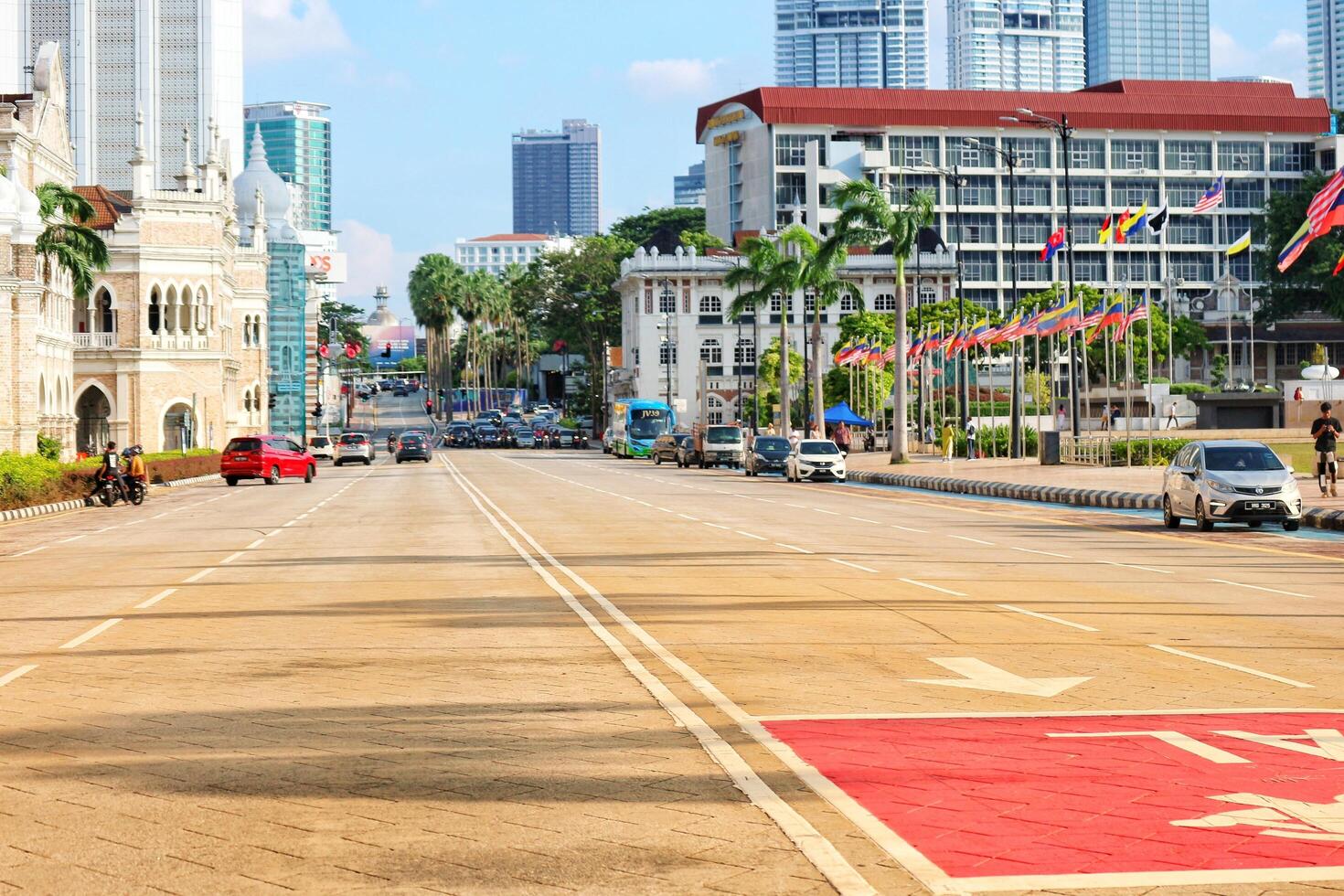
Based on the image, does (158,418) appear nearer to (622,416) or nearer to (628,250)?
(622,416)

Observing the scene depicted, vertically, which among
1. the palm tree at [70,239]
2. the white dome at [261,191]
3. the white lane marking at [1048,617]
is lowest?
the white lane marking at [1048,617]

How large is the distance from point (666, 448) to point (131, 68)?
187 feet

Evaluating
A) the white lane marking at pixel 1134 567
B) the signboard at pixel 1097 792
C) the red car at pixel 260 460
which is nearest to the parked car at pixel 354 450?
the red car at pixel 260 460

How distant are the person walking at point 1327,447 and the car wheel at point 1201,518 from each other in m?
7.08

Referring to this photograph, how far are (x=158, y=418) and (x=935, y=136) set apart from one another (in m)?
79.3

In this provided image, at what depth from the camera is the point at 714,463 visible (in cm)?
7975

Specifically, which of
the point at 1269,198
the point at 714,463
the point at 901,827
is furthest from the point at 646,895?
the point at 1269,198

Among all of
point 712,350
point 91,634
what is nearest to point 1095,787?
point 91,634

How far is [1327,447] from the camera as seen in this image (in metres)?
37.2

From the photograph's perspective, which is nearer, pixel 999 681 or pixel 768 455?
pixel 999 681

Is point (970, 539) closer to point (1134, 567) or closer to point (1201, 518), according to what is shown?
point (1201, 518)

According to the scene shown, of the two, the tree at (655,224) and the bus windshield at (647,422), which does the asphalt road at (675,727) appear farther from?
the tree at (655,224)

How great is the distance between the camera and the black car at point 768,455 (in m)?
63.9

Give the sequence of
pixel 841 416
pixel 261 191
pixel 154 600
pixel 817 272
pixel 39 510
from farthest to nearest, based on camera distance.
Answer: pixel 261 191, pixel 841 416, pixel 817 272, pixel 39 510, pixel 154 600
